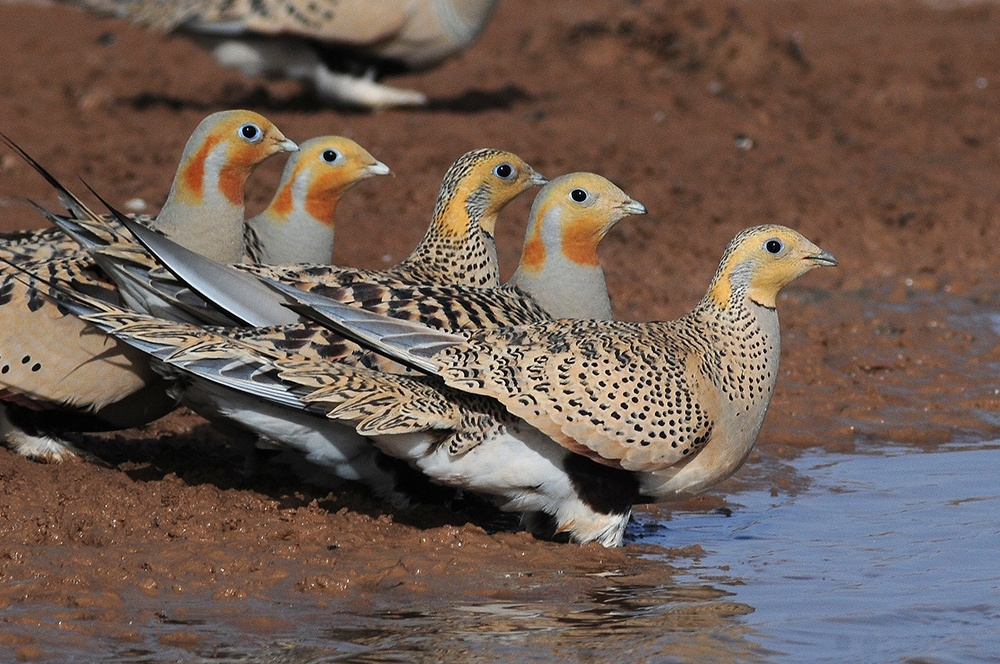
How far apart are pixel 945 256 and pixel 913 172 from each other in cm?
178

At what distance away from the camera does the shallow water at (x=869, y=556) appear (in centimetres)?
488

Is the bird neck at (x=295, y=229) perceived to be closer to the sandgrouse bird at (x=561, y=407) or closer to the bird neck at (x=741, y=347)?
the sandgrouse bird at (x=561, y=407)

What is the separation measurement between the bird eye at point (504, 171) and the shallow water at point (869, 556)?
1.50 metres

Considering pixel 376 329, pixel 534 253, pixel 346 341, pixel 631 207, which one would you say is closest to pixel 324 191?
pixel 534 253

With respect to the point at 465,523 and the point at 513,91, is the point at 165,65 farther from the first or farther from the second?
the point at 465,523

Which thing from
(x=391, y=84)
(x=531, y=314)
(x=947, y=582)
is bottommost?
(x=947, y=582)

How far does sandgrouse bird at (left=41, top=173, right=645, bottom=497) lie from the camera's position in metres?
5.29

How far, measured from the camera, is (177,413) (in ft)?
23.3

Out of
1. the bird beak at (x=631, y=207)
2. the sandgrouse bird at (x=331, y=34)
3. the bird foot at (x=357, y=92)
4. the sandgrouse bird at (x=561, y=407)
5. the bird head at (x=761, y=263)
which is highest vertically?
the sandgrouse bird at (x=331, y=34)

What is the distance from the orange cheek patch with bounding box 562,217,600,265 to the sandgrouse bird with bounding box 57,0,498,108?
6.47 m

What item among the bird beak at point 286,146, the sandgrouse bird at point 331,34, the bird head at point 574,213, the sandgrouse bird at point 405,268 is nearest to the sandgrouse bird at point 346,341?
the bird head at point 574,213

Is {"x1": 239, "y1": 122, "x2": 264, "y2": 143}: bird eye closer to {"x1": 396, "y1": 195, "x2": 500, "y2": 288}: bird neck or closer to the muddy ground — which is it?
{"x1": 396, "y1": 195, "x2": 500, "y2": 288}: bird neck

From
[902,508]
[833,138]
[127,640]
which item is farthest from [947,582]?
[833,138]

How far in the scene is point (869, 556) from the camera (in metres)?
5.77
